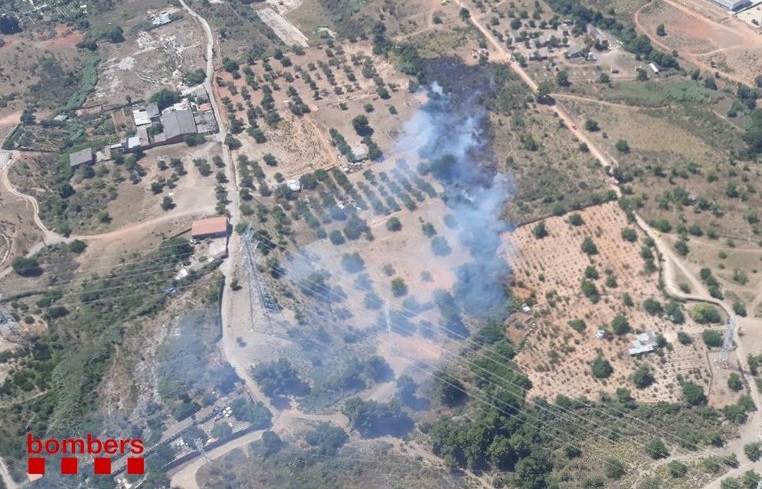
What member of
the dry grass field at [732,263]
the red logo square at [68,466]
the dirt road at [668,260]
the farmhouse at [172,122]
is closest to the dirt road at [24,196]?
the farmhouse at [172,122]

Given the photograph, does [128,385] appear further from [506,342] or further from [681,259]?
[681,259]

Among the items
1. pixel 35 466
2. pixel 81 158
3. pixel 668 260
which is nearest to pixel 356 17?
pixel 81 158

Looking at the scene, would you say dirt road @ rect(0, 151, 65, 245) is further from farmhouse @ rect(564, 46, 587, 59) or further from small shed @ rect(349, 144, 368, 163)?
farmhouse @ rect(564, 46, 587, 59)

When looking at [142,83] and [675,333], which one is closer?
[675,333]

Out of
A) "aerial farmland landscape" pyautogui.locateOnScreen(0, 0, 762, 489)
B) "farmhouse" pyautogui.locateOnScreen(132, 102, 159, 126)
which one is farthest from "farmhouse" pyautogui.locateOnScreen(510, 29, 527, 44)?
"farmhouse" pyautogui.locateOnScreen(132, 102, 159, 126)

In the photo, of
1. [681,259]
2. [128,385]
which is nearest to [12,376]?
[128,385]

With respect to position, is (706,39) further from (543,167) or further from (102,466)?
(102,466)
